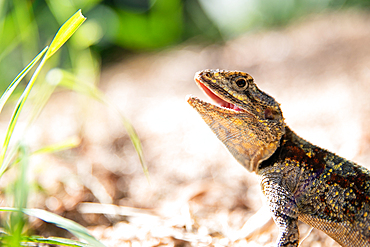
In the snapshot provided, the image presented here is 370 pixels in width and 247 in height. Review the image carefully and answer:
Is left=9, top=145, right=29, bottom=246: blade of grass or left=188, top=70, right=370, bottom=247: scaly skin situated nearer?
left=9, top=145, right=29, bottom=246: blade of grass

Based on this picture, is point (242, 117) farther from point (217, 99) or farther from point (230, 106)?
point (217, 99)

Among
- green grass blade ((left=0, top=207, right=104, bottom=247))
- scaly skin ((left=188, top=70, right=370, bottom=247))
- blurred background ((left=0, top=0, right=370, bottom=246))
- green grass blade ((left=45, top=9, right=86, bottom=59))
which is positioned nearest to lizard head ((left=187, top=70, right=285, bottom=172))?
scaly skin ((left=188, top=70, right=370, bottom=247))

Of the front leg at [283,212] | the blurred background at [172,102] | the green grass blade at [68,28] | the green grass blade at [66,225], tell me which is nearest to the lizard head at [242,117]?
the front leg at [283,212]

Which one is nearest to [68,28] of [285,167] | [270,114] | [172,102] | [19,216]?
[19,216]

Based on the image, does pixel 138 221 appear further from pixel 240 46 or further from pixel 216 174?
pixel 240 46

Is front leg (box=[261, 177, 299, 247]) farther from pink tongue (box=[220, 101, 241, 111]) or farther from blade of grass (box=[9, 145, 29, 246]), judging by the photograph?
blade of grass (box=[9, 145, 29, 246])

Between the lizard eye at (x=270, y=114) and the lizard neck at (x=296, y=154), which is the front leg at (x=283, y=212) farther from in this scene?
the lizard eye at (x=270, y=114)
